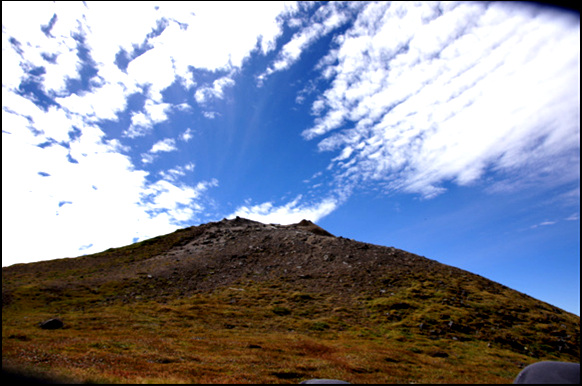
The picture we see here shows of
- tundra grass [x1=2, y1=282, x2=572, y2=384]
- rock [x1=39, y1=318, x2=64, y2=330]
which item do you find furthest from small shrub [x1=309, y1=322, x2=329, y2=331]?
rock [x1=39, y1=318, x2=64, y2=330]

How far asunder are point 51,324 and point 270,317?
21224 mm

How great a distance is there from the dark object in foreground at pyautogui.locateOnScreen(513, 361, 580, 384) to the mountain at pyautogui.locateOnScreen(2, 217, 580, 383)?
1056 centimetres

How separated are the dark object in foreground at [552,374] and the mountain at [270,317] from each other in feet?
34.7

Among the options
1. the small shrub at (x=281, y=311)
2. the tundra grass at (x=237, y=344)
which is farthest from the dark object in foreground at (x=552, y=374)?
the small shrub at (x=281, y=311)

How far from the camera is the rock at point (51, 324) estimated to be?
90.3 feet

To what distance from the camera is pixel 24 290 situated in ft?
134

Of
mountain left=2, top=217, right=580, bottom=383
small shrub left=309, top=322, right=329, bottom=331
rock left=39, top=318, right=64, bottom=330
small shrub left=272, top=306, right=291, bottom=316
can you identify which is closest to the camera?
mountain left=2, top=217, right=580, bottom=383

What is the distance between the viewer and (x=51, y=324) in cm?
2780

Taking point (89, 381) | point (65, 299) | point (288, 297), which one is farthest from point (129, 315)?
point (89, 381)

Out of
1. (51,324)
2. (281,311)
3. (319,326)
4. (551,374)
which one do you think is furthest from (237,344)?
(551,374)

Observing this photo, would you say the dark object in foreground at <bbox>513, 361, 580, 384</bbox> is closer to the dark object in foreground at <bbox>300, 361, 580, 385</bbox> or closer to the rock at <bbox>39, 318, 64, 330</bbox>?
the dark object in foreground at <bbox>300, 361, 580, 385</bbox>

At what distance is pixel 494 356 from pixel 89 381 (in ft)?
103

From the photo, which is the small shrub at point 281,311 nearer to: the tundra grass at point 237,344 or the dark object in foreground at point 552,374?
the tundra grass at point 237,344

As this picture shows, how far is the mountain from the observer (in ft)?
60.9
